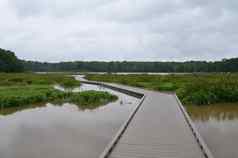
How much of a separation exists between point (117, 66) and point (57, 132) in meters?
82.9

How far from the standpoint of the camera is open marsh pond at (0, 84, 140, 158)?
6.55 meters

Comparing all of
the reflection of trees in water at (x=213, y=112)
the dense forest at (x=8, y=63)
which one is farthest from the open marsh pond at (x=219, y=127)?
the dense forest at (x=8, y=63)

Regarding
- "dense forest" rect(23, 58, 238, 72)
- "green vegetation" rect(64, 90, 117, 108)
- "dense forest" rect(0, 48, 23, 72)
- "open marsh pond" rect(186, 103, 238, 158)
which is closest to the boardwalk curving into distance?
"open marsh pond" rect(186, 103, 238, 158)

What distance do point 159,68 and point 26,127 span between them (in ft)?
256

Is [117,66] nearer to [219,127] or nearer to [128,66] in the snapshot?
[128,66]

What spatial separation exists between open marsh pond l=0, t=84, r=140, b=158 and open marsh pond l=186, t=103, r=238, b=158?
2.90 meters

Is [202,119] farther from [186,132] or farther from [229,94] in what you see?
[229,94]

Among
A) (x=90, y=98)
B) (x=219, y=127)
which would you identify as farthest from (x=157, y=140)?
(x=90, y=98)

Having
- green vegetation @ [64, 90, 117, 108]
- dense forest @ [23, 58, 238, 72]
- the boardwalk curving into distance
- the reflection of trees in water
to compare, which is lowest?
the reflection of trees in water

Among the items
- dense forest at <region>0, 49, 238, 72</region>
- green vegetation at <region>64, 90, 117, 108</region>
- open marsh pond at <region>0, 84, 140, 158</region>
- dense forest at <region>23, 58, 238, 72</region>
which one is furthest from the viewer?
dense forest at <region>23, 58, 238, 72</region>

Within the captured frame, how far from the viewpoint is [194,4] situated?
1762 centimetres

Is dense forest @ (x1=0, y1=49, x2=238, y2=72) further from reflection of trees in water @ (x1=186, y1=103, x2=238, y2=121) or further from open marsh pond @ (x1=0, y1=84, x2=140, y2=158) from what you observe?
reflection of trees in water @ (x1=186, y1=103, x2=238, y2=121)

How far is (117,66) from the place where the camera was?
91.1 m

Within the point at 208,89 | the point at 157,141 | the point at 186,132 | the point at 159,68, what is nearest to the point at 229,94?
the point at 208,89
